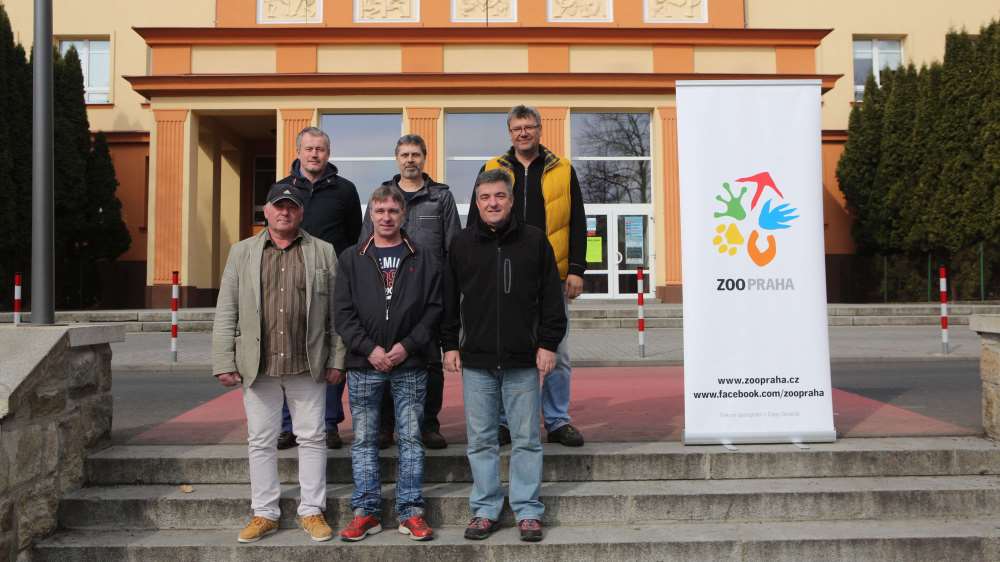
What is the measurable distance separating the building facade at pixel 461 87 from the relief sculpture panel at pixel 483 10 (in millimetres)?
40

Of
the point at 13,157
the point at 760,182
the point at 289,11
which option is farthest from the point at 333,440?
the point at 289,11

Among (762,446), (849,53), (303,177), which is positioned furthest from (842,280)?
(303,177)

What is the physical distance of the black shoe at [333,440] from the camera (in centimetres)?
450

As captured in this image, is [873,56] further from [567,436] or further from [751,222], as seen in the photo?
[567,436]

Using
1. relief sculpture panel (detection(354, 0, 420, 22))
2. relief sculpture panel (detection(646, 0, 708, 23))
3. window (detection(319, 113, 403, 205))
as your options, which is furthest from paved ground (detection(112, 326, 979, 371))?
relief sculpture panel (detection(354, 0, 420, 22))

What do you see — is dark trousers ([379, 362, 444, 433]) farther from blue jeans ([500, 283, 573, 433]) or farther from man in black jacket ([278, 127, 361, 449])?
blue jeans ([500, 283, 573, 433])

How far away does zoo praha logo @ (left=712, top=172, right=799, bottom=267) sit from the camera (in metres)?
4.57

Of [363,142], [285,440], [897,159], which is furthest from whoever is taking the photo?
[897,159]

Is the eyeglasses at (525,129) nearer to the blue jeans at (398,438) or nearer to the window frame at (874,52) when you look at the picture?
the blue jeans at (398,438)

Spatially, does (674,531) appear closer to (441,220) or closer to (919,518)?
(919,518)

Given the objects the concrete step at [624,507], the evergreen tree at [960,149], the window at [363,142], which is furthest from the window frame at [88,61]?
the evergreen tree at [960,149]

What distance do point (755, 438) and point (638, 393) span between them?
2.47m

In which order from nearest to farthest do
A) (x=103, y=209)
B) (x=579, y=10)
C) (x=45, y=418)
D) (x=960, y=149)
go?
(x=45, y=418) → (x=960, y=149) → (x=579, y=10) → (x=103, y=209)

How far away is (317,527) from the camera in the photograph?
12.0 feet
